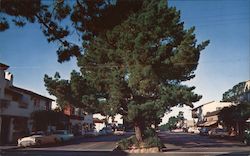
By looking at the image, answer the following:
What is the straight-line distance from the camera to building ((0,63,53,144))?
1361 inches

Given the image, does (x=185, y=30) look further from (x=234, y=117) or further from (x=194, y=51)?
(x=234, y=117)

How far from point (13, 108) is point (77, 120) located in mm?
32184

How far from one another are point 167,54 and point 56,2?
14.8 metres

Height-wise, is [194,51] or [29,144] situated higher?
[194,51]

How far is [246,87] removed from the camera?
6462 centimetres

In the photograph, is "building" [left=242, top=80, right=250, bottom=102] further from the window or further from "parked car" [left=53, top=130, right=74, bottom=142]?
the window

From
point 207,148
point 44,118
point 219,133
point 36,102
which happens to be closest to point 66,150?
point 207,148

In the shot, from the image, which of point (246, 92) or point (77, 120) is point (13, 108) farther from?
point (246, 92)

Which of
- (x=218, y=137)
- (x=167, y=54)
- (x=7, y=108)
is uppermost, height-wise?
(x=167, y=54)

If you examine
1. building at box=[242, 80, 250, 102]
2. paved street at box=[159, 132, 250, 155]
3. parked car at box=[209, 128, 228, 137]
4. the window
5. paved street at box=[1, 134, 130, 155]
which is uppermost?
building at box=[242, 80, 250, 102]

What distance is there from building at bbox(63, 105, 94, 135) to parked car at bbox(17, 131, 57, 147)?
2331 cm

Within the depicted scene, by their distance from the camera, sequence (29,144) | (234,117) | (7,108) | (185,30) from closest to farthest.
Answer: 1. (185,30)
2. (29,144)
3. (7,108)
4. (234,117)

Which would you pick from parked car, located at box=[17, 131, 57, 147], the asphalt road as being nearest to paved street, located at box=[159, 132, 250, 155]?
the asphalt road

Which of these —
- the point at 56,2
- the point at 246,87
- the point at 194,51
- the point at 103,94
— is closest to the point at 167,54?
the point at 194,51
